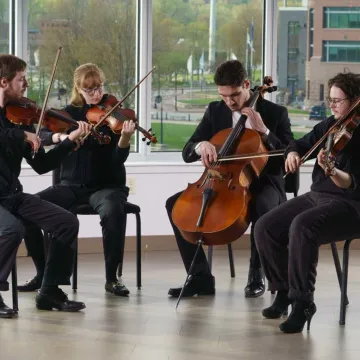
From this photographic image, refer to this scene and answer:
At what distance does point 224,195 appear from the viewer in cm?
431

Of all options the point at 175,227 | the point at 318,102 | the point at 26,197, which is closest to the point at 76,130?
the point at 26,197

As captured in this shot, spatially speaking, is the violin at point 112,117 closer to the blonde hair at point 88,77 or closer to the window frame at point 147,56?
the blonde hair at point 88,77

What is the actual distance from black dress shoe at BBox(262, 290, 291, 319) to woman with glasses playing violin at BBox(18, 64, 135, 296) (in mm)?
797

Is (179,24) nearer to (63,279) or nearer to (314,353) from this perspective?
(63,279)

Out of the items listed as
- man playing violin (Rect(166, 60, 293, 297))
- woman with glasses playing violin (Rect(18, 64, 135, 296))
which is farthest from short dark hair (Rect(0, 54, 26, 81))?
man playing violin (Rect(166, 60, 293, 297))

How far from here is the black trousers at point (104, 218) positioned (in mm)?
4750

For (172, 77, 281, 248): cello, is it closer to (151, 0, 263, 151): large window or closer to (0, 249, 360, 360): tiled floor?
(0, 249, 360, 360): tiled floor

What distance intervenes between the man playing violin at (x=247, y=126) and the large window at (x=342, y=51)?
1970 millimetres

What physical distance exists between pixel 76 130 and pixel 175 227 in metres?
0.68

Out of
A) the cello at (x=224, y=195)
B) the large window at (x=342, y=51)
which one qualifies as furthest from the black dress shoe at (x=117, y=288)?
the large window at (x=342, y=51)

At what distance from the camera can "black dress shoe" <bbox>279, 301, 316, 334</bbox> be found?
3.98 meters

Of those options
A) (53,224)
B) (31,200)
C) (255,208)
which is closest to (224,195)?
(255,208)

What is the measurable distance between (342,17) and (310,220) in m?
2.83

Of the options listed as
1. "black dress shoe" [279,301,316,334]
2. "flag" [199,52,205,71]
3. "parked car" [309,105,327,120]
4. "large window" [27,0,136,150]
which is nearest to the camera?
"black dress shoe" [279,301,316,334]
